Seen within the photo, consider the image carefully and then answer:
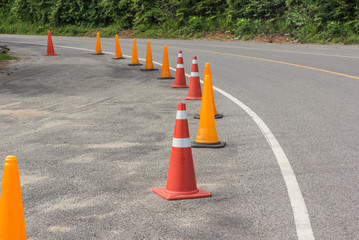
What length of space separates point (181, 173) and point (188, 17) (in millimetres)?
32077

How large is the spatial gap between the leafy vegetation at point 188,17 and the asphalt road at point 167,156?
41.8ft

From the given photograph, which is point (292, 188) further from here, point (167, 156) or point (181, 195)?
point (167, 156)

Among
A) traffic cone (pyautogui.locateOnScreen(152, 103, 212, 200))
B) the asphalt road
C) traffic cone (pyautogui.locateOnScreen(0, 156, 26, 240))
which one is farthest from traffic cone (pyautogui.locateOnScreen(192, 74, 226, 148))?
traffic cone (pyautogui.locateOnScreen(0, 156, 26, 240))

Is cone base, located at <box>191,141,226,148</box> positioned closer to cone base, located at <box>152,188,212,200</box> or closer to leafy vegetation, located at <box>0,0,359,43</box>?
cone base, located at <box>152,188,212,200</box>

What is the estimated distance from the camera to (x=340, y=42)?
84.7 feet

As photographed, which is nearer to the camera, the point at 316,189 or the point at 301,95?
the point at 316,189

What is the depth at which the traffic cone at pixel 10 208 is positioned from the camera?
374cm

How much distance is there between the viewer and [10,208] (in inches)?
149

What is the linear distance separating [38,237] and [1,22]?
52.4 m

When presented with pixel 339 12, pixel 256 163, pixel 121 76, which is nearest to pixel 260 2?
pixel 339 12

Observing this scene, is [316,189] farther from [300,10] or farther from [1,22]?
[1,22]

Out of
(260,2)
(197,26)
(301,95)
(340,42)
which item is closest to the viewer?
(301,95)

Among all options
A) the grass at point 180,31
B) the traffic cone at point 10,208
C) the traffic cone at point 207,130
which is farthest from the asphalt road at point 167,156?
the grass at point 180,31

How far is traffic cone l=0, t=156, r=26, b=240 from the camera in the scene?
147 inches
